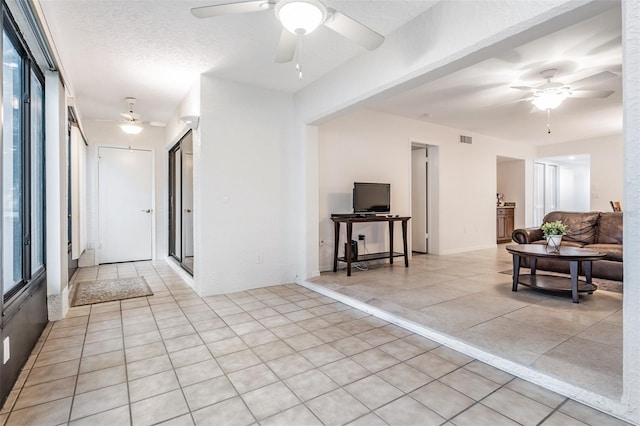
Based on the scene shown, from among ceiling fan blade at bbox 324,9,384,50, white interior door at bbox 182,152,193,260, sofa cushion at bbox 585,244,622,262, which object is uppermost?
ceiling fan blade at bbox 324,9,384,50

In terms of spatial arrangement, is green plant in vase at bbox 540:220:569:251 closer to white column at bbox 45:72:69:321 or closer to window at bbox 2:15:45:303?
window at bbox 2:15:45:303

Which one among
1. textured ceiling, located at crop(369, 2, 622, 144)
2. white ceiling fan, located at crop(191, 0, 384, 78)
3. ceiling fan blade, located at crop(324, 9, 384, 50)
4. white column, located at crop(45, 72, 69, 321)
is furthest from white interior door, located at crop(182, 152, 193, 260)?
ceiling fan blade, located at crop(324, 9, 384, 50)

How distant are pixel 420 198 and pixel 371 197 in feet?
6.76

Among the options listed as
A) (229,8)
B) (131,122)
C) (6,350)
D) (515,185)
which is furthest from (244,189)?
(515,185)

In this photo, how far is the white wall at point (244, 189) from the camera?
12.8 feet

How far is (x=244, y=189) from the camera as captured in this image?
163 inches

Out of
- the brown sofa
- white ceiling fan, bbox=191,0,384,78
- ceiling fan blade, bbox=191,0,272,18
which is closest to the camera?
white ceiling fan, bbox=191,0,384,78

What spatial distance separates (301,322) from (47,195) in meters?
2.71

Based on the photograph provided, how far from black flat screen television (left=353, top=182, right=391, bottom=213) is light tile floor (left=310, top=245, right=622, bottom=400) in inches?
37.1

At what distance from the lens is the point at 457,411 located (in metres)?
1.69

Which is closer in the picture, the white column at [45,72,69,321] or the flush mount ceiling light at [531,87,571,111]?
the white column at [45,72,69,321]

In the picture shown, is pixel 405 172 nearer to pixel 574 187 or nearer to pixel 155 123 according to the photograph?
pixel 155 123

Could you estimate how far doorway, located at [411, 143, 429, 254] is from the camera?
6422 millimetres

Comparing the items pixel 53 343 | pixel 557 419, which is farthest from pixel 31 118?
pixel 557 419
